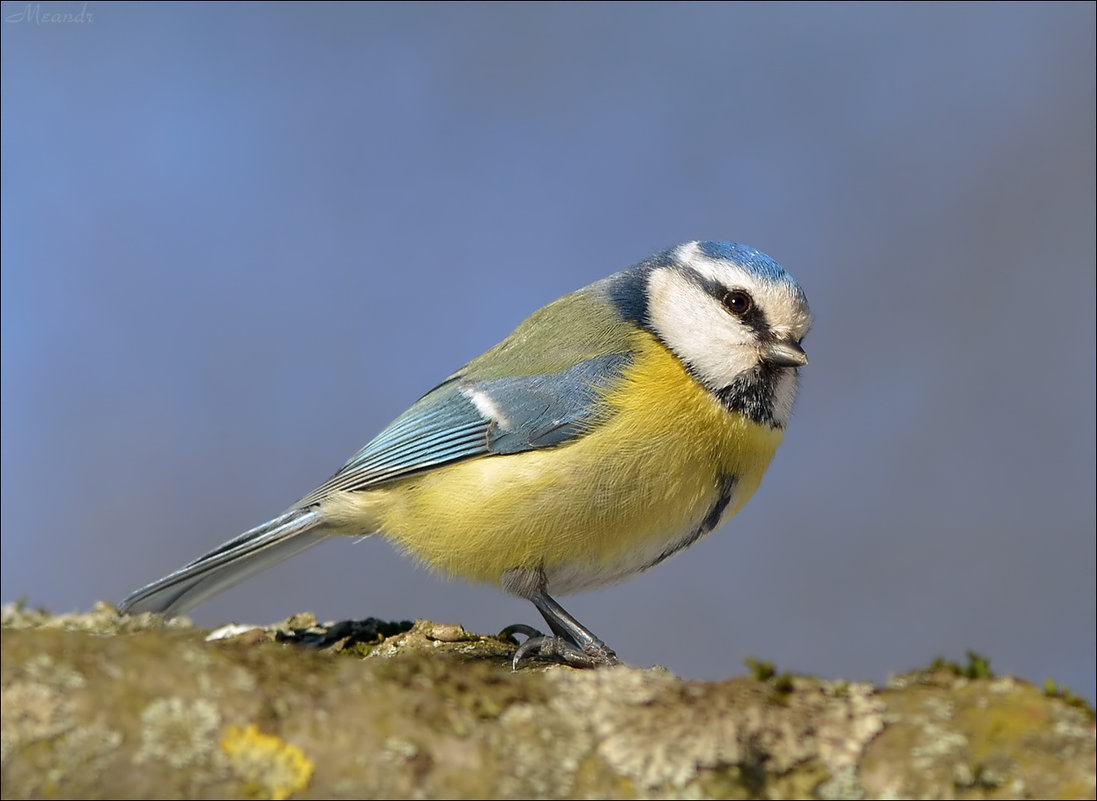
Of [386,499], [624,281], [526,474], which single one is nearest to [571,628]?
[526,474]

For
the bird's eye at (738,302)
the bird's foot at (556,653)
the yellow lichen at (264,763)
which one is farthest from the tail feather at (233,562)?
the yellow lichen at (264,763)

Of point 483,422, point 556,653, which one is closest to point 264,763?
point 556,653

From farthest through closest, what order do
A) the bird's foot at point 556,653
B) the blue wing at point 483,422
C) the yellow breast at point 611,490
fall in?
the blue wing at point 483,422 → the yellow breast at point 611,490 → the bird's foot at point 556,653

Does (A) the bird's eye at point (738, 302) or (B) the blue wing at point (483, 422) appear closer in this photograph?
(B) the blue wing at point (483, 422)

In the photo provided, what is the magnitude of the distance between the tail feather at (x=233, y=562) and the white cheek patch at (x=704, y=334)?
3.67 feet

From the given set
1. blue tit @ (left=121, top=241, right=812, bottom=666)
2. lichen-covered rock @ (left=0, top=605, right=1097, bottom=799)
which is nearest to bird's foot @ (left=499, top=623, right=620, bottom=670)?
blue tit @ (left=121, top=241, right=812, bottom=666)

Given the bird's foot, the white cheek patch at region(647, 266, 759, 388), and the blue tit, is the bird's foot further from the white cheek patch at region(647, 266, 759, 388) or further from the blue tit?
the white cheek patch at region(647, 266, 759, 388)

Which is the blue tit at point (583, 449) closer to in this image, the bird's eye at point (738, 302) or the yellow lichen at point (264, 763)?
the bird's eye at point (738, 302)

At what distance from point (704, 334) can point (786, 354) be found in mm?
222

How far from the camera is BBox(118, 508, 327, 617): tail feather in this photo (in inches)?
110

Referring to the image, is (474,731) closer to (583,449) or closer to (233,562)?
(583,449)

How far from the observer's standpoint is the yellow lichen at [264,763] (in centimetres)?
110

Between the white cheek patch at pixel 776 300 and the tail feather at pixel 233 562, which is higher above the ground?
the white cheek patch at pixel 776 300

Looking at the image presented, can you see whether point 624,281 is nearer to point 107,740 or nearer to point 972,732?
point 972,732
